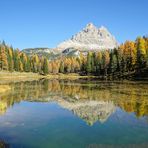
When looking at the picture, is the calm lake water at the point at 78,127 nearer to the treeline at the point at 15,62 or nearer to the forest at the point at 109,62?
the forest at the point at 109,62

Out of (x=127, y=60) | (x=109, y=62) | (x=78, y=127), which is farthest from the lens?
(x=109, y=62)

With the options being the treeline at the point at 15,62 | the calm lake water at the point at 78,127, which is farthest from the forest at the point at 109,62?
the calm lake water at the point at 78,127

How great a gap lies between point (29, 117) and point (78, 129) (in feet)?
28.4

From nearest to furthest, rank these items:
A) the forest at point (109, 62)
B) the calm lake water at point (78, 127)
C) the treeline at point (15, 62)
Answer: the calm lake water at point (78, 127)
the forest at point (109, 62)
the treeline at point (15, 62)

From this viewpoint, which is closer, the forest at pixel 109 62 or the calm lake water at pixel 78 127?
the calm lake water at pixel 78 127

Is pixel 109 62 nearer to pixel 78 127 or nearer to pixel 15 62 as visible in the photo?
pixel 15 62

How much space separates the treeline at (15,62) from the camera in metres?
146

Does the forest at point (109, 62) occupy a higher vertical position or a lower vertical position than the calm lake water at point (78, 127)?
higher

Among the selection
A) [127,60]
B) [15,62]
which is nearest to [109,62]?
[127,60]

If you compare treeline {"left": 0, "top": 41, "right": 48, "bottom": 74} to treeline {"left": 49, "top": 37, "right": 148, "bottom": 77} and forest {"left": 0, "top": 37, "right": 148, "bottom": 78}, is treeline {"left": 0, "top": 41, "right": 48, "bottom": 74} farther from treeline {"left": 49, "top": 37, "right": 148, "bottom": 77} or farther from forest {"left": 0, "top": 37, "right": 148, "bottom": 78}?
treeline {"left": 49, "top": 37, "right": 148, "bottom": 77}

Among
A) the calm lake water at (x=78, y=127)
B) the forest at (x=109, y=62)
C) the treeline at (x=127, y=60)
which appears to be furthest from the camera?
the forest at (x=109, y=62)

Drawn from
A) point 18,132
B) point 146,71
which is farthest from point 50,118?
point 146,71

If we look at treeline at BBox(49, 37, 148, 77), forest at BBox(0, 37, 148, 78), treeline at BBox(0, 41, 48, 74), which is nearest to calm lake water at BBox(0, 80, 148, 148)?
forest at BBox(0, 37, 148, 78)

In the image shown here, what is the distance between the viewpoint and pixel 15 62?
6206 inches
